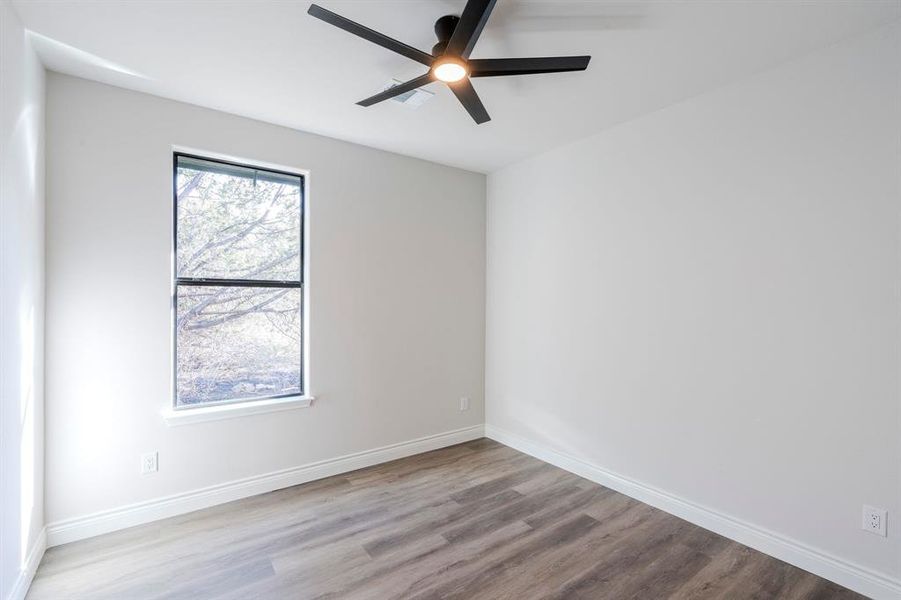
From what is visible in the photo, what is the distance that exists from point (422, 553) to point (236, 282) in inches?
84.3

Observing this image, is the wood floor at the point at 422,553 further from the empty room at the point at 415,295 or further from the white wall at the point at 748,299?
the white wall at the point at 748,299

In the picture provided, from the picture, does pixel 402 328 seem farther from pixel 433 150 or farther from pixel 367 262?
pixel 433 150

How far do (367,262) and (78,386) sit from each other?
201 cm

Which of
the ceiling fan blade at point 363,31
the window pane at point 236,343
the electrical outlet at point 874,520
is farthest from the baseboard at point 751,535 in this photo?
the ceiling fan blade at point 363,31

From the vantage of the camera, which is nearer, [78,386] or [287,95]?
[78,386]

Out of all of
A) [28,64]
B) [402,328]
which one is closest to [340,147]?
Answer: [402,328]

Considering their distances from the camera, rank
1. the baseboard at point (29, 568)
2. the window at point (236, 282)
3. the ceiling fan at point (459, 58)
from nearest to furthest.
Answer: the ceiling fan at point (459, 58)
the baseboard at point (29, 568)
the window at point (236, 282)

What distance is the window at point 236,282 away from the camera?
2.97 meters

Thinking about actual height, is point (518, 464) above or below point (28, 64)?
below

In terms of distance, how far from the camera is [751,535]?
251cm

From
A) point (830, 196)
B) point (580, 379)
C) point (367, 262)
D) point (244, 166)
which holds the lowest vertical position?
point (580, 379)

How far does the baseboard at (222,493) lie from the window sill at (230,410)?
0.46m

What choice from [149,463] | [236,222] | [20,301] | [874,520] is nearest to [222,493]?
[149,463]

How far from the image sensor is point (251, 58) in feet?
7.75
